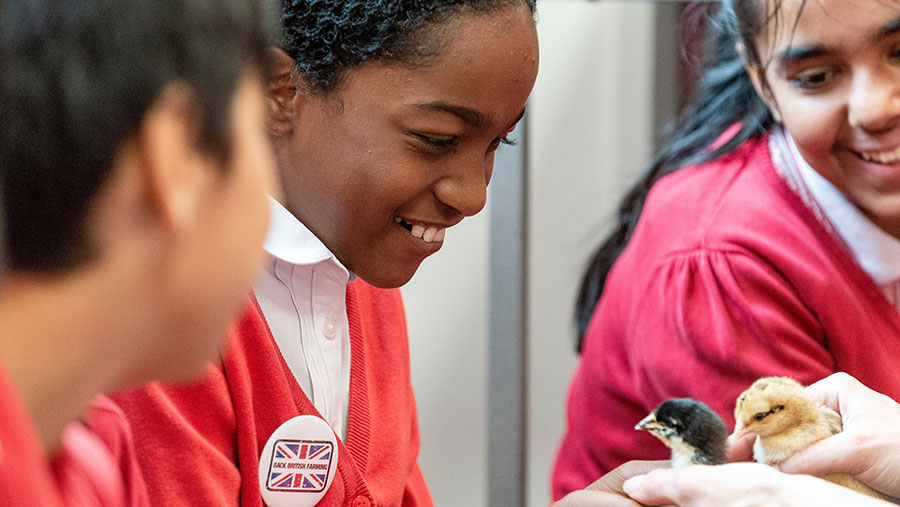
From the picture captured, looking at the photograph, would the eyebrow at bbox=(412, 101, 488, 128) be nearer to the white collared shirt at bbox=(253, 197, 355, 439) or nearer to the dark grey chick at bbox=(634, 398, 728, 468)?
the white collared shirt at bbox=(253, 197, 355, 439)

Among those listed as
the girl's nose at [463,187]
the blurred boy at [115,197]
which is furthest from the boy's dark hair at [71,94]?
the girl's nose at [463,187]

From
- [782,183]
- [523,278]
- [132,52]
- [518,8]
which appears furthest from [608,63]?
[132,52]

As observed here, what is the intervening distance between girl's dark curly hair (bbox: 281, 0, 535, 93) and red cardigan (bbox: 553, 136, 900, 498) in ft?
1.27

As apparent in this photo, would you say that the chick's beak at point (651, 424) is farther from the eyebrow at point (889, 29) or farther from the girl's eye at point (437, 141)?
the eyebrow at point (889, 29)

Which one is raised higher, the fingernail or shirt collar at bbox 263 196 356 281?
shirt collar at bbox 263 196 356 281

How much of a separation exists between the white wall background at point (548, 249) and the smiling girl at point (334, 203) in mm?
324

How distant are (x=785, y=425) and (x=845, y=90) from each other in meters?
0.37

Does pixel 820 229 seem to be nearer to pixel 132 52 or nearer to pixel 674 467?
pixel 674 467

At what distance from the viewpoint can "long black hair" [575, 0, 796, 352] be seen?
1.12 m

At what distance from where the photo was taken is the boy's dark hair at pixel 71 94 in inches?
16.5

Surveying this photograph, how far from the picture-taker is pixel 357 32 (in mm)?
807

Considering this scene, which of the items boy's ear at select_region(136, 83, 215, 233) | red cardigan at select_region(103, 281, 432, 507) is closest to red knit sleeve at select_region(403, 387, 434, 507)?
red cardigan at select_region(103, 281, 432, 507)

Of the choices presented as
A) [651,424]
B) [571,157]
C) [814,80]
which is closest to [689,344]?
[651,424]

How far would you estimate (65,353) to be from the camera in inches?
18.1
